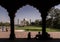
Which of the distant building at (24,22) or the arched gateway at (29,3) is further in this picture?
the distant building at (24,22)

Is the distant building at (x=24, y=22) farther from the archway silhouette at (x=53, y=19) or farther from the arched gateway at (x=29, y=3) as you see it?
the arched gateway at (x=29, y=3)

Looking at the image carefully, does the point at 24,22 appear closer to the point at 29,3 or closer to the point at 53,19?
the point at 53,19

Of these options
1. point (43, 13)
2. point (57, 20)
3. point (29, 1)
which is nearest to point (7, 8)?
point (29, 1)

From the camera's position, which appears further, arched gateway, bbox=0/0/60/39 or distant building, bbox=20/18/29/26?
distant building, bbox=20/18/29/26

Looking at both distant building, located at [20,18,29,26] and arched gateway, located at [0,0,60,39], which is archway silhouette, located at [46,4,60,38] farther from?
arched gateway, located at [0,0,60,39]

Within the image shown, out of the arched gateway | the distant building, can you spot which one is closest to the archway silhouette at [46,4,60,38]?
the distant building

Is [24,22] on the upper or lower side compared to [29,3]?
lower

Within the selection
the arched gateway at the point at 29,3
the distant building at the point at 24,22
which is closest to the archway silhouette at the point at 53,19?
the distant building at the point at 24,22

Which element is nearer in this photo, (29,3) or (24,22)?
(29,3)

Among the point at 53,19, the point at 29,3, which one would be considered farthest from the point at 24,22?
the point at 29,3

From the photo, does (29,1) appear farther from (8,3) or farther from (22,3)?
(8,3)

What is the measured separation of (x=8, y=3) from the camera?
17516 mm

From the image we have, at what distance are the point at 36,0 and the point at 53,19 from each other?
33.4 meters

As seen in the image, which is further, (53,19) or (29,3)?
(53,19)
